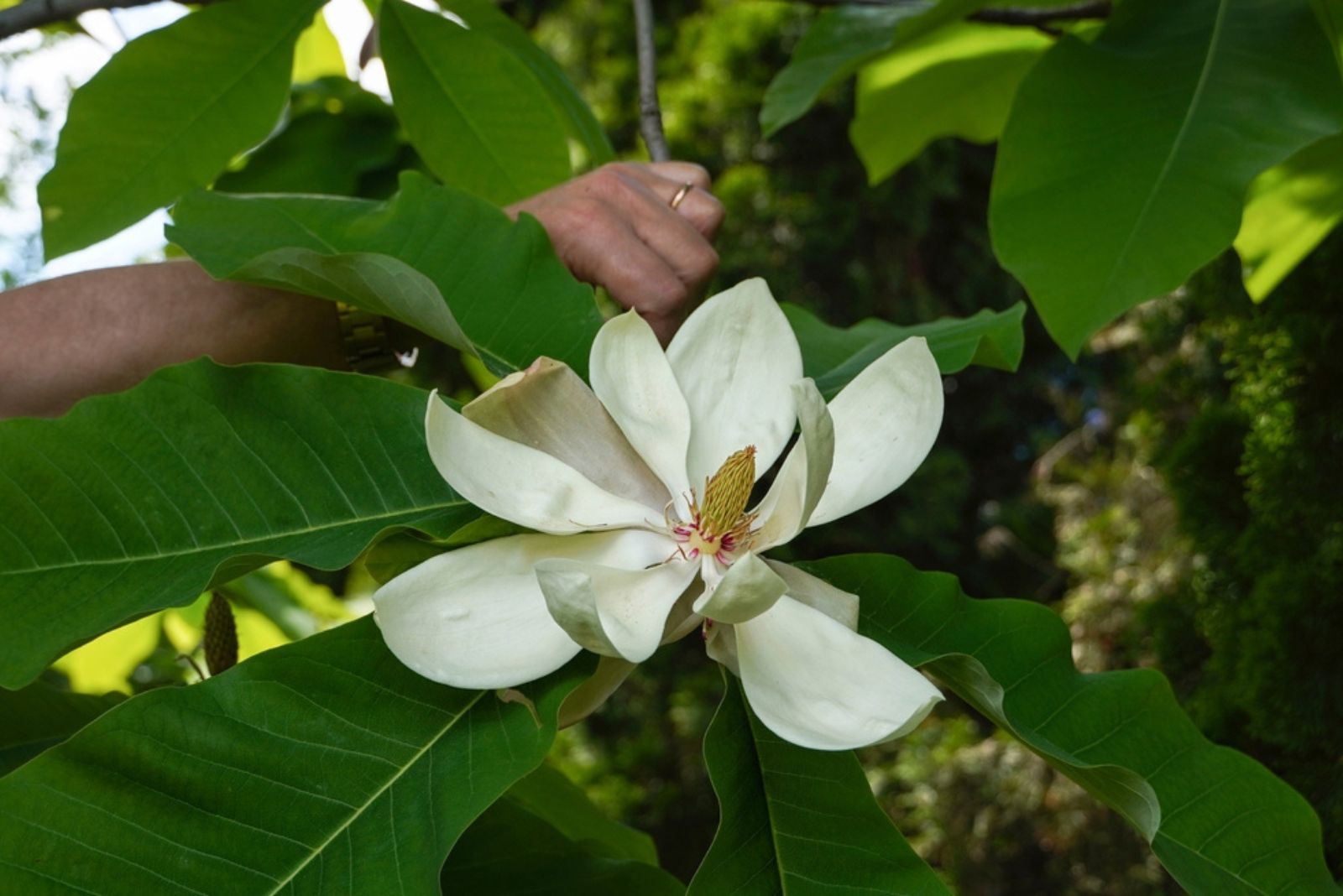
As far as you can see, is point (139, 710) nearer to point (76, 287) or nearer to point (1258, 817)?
point (76, 287)

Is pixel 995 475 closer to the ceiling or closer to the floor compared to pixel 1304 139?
closer to the floor

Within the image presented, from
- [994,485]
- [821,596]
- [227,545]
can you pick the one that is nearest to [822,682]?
[821,596]

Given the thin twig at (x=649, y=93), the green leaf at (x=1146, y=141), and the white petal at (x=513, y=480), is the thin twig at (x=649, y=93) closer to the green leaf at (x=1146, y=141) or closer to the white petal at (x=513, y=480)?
the green leaf at (x=1146, y=141)

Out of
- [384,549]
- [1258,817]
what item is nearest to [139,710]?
[384,549]

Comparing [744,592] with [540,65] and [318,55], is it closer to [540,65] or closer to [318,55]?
[540,65]

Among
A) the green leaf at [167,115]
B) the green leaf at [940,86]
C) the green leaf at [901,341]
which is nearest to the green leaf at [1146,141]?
the green leaf at [901,341]

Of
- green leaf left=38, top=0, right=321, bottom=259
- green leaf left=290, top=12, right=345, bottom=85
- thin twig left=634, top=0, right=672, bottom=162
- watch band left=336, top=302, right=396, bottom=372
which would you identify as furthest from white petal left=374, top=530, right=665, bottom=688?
green leaf left=290, top=12, right=345, bottom=85
